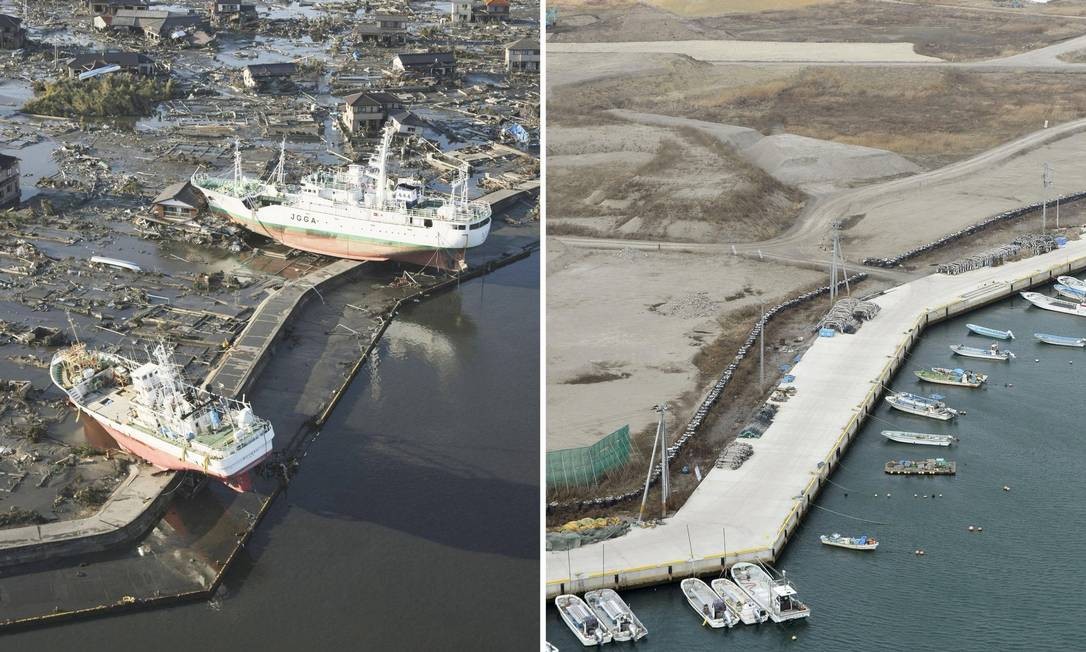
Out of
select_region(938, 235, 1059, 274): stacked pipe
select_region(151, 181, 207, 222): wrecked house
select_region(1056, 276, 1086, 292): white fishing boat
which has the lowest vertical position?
select_region(1056, 276, 1086, 292): white fishing boat

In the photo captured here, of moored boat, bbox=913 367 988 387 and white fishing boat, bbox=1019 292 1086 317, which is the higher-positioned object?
white fishing boat, bbox=1019 292 1086 317

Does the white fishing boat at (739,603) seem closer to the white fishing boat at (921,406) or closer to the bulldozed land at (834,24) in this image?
the white fishing boat at (921,406)

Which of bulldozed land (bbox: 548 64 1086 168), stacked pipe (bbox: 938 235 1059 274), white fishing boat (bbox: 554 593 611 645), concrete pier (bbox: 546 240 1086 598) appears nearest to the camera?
white fishing boat (bbox: 554 593 611 645)

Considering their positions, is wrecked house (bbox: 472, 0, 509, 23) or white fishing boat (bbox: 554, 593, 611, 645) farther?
wrecked house (bbox: 472, 0, 509, 23)

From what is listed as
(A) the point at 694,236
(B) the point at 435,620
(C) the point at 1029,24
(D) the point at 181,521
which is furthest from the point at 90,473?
(C) the point at 1029,24

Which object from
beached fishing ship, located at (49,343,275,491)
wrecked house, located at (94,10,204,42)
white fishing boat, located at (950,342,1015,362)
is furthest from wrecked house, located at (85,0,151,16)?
white fishing boat, located at (950,342,1015,362)

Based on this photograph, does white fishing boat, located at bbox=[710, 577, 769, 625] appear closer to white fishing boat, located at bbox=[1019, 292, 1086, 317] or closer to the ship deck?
the ship deck
